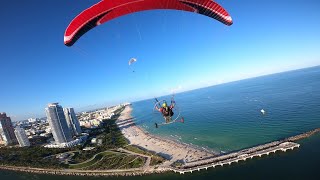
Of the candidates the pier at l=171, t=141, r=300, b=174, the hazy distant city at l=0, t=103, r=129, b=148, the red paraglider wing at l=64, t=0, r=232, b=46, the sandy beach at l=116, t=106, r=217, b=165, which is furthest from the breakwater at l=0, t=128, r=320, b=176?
the hazy distant city at l=0, t=103, r=129, b=148

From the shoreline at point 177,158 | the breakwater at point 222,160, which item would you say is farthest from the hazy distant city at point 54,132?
the breakwater at point 222,160

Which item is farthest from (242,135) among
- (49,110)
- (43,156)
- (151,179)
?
(49,110)

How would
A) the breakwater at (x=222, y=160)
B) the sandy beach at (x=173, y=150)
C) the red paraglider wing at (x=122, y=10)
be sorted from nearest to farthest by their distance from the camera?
1. the red paraglider wing at (x=122, y=10)
2. the breakwater at (x=222, y=160)
3. the sandy beach at (x=173, y=150)

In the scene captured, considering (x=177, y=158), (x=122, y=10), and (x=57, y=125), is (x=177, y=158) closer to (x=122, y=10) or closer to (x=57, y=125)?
(x=122, y=10)

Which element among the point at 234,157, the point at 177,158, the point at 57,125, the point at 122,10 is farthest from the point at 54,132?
the point at 122,10

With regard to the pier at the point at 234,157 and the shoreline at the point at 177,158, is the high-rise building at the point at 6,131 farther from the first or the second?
the pier at the point at 234,157
